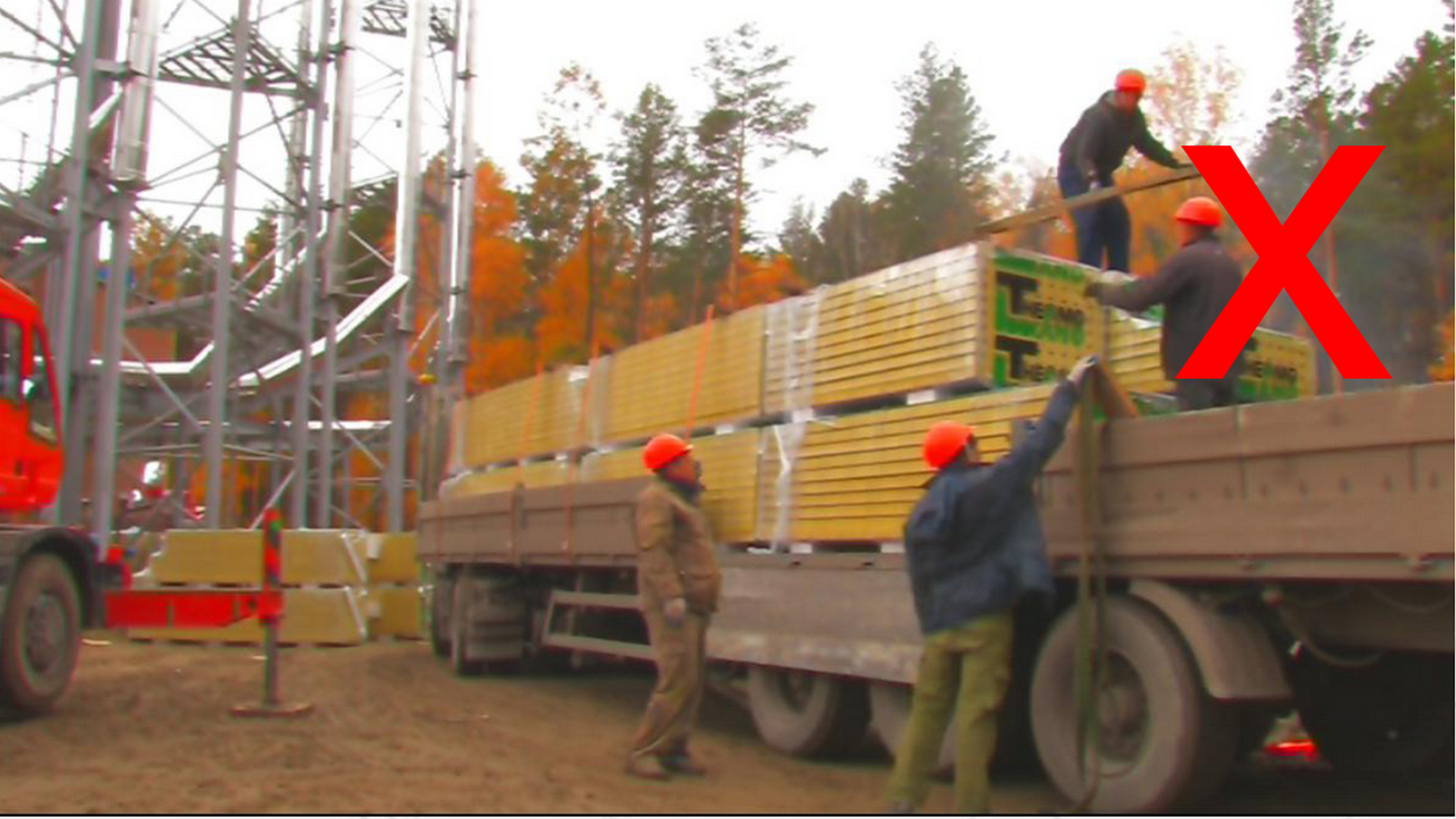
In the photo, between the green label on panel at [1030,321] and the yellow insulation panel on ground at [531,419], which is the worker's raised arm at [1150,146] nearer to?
the green label on panel at [1030,321]

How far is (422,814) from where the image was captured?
5.98 meters

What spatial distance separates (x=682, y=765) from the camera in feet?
23.7

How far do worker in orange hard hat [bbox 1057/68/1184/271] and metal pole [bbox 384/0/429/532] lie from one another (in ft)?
53.3

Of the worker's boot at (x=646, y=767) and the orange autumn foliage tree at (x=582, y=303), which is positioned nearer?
the worker's boot at (x=646, y=767)

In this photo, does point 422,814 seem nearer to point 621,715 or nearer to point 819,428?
point 819,428

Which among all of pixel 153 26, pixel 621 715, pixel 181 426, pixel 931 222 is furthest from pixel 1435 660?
pixel 931 222

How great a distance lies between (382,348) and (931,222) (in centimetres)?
1825

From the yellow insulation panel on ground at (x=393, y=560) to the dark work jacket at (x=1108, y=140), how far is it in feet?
35.1

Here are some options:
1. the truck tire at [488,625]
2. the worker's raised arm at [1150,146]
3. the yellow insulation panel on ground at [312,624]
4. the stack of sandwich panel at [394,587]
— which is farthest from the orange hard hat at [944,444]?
the stack of sandwich panel at [394,587]

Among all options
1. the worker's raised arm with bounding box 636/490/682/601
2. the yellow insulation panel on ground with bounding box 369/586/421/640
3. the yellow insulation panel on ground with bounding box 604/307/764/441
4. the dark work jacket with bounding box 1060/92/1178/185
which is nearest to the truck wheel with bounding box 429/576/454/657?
the yellow insulation panel on ground with bounding box 369/586/421/640

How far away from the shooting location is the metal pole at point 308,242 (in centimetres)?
1994

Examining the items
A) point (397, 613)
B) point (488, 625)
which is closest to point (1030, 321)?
point (488, 625)

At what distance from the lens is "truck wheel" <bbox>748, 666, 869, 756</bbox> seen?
759 centimetres

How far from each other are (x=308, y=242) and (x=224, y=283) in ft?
7.38
